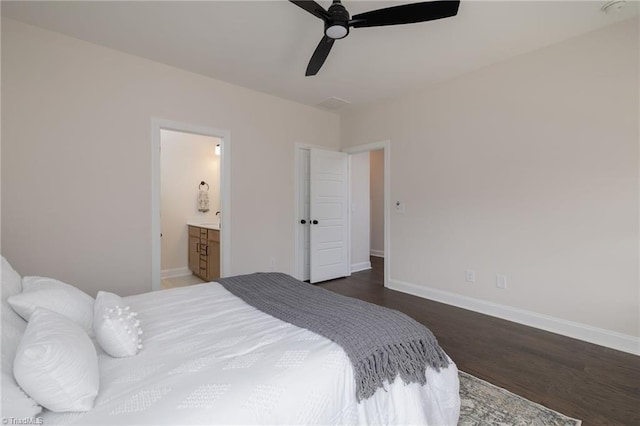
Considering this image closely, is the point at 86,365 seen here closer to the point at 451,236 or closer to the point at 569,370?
the point at 569,370

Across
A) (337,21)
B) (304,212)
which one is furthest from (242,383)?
(304,212)

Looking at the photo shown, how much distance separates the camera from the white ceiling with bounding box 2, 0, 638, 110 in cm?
230

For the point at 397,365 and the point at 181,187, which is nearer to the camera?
the point at 397,365

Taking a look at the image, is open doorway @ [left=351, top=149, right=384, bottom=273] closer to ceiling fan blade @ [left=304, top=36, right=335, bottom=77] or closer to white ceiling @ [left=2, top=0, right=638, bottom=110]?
white ceiling @ [left=2, top=0, right=638, bottom=110]

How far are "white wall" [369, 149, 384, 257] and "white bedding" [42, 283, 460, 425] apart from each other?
5.44 meters

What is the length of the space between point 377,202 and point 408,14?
5.27 m

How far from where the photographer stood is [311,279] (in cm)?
441

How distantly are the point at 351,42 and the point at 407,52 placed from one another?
0.60 metres

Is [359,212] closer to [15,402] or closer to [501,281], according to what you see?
[501,281]

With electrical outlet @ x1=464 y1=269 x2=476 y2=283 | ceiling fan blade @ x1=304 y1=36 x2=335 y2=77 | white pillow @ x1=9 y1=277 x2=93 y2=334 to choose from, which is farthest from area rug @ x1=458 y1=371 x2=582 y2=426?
ceiling fan blade @ x1=304 y1=36 x2=335 y2=77

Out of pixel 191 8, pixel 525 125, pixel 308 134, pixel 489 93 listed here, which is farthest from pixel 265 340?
pixel 308 134

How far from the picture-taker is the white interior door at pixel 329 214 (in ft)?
14.6

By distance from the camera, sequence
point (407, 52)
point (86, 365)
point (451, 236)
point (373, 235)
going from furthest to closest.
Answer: point (373, 235) < point (451, 236) < point (407, 52) < point (86, 365)

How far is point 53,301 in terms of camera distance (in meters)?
1.31
